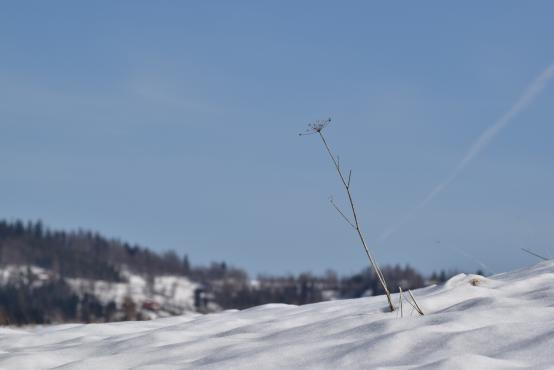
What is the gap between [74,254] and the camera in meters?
160

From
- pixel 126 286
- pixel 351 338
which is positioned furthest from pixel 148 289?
pixel 351 338

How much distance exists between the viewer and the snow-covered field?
12.1 ft

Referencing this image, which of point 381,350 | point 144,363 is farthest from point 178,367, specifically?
point 381,350

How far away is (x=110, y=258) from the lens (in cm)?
16400

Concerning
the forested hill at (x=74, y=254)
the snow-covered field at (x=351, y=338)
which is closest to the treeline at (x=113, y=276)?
the forested hill at (x=74, y=254)

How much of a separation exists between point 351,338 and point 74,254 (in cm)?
16065

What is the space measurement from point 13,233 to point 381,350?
162 m

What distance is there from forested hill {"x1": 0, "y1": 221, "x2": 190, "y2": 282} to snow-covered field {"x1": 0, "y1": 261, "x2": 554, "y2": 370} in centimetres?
14961

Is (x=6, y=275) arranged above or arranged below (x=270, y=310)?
above

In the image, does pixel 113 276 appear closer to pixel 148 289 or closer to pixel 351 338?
pixel 148 289

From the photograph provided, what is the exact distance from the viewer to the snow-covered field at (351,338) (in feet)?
12.1

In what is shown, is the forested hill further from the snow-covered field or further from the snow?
the snow-covered field

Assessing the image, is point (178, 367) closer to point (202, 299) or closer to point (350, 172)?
point (350, 172)

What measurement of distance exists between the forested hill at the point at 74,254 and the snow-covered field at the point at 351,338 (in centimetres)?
14961
